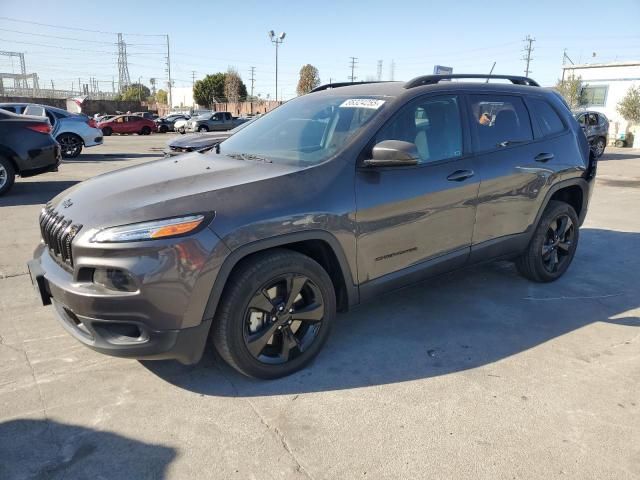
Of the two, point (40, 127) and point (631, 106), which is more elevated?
point (631, 106)

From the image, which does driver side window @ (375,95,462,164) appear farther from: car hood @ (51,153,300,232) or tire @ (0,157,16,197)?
tire @ (0,157,16,197)

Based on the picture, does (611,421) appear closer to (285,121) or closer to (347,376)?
(347,376)

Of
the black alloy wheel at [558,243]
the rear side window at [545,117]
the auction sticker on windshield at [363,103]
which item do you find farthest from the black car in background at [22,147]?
Answer: the black alloy wheel at [558,243]

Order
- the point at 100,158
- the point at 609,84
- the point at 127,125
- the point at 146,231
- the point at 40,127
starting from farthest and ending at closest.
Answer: the point at 127,125 < the point at 609,84 < the point at 100,158 < the point at 40,127 < the point at 146,231

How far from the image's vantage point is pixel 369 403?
109 inches

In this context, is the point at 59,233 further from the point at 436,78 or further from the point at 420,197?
the point at 436,78

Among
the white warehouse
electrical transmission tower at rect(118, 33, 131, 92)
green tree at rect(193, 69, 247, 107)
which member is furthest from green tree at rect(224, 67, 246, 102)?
the white warehouse

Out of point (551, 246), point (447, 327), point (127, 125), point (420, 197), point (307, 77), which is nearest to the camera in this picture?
point (420, 197)

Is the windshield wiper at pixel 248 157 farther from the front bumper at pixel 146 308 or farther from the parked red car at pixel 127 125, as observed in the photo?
the parked red car at pixel 127 125

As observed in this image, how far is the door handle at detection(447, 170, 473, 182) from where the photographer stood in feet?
11.7

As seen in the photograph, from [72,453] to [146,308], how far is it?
2.44 ft

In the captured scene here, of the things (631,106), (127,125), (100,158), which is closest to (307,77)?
(127,125)

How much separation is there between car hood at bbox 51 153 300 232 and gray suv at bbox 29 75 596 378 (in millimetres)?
13

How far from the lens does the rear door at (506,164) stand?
384 cm
